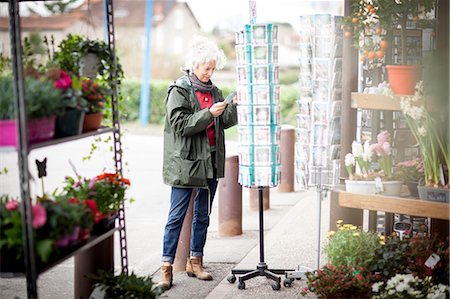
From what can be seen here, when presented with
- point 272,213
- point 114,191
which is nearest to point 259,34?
point 114,191

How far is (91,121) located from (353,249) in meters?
1.96

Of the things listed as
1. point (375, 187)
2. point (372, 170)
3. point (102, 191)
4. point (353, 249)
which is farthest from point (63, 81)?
point (353, 249)

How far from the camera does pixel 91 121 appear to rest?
421 centimetres

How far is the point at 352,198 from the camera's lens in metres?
4.81

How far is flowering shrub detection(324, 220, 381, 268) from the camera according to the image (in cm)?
506

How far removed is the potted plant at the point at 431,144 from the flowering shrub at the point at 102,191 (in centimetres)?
170

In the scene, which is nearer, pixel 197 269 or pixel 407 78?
pixel 407 78

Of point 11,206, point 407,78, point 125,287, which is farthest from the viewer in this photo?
point 407,78

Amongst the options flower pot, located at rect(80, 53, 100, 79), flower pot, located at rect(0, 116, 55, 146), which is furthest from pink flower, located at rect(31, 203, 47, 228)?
flower pot, located at rect(80, 53, 100, 79)

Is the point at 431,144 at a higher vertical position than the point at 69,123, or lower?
lower

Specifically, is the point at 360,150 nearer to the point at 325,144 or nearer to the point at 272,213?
the point at 325,144

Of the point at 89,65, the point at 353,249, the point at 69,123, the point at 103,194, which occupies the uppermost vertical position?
the point at 89,65

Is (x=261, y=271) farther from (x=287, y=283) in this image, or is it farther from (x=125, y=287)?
(x=125, y=287)

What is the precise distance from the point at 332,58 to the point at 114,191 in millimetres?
1930
